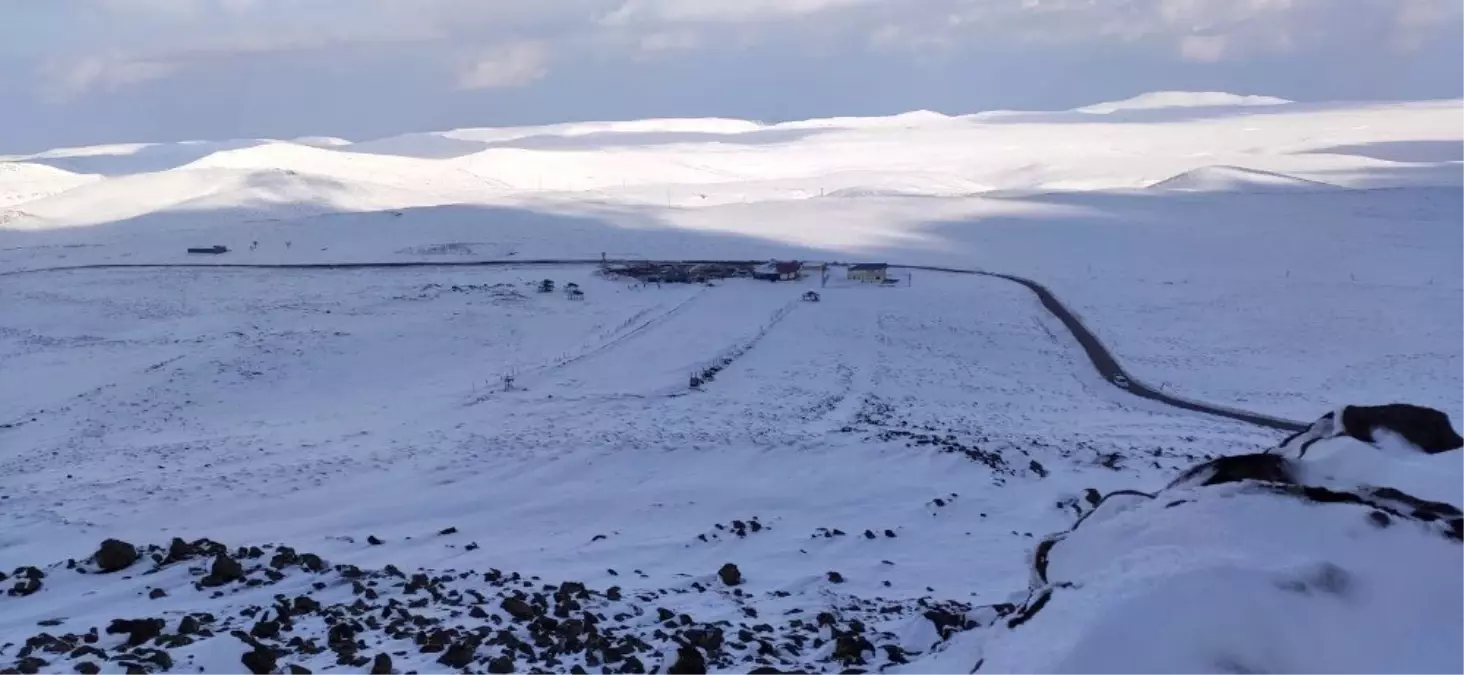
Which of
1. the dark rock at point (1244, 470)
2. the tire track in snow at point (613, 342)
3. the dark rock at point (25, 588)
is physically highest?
the dark rock at point (1244, 470)

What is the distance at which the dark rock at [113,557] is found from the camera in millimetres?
11227

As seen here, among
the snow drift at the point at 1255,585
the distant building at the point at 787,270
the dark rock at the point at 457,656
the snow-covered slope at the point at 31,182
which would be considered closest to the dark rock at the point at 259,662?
the dark rock at the point at 457,656

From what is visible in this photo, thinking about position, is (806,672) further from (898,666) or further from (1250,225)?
(1250,225)

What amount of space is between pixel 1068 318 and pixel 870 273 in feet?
31.2

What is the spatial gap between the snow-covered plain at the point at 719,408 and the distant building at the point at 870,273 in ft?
4.73

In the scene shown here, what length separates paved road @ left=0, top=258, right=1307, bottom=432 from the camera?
2397cm

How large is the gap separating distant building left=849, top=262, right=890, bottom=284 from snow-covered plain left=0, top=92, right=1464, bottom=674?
1.44 m

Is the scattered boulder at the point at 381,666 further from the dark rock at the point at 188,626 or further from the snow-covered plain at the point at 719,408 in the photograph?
the dark rock at the point at 188,626

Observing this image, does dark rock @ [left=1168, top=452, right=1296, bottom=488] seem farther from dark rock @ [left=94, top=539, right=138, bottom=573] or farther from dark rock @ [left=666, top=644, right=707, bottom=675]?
dark rock @ [left=94, top=539, right=138, bottom=573]

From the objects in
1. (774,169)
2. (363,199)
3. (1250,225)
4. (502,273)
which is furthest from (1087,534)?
(774,169)

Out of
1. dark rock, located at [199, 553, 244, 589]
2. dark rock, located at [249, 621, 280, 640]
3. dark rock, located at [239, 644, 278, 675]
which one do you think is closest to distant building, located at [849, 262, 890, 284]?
dark rock, located at [199, 553, 244, 589]

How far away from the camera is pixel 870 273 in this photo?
146 ft

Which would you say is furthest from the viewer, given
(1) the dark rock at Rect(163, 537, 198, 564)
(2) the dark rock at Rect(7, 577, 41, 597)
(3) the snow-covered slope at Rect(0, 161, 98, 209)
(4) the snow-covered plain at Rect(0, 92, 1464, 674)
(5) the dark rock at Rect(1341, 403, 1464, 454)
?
(3) the snow-covered slope at Rect(0, 161, 98, 209)

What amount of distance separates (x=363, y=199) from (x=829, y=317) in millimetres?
77536
